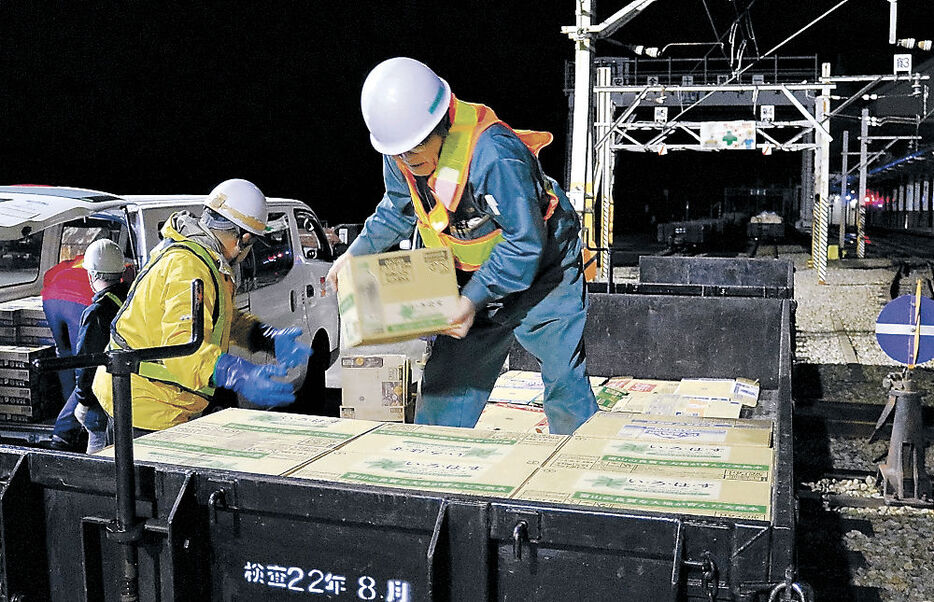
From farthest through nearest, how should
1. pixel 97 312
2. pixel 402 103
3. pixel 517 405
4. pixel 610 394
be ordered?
pixel 610 394 < pixel 517 405 < pixel 97 312 < pixel 402 103

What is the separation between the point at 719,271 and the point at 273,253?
6425 mm

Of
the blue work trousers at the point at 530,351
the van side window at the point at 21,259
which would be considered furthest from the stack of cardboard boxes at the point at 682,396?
the van side window at the point at 21,259

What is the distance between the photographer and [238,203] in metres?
4.68

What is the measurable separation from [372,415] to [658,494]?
14.4 ft

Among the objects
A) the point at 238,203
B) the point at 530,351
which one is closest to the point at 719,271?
the point at 530,351

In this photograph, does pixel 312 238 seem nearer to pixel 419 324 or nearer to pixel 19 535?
pixel 419 324

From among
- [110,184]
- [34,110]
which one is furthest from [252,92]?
[34,110]

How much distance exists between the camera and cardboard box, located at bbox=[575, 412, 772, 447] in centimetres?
348

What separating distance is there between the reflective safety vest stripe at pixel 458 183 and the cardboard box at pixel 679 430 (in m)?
1.14

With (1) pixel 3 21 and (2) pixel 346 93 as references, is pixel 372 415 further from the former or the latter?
(2) pixel 346 93

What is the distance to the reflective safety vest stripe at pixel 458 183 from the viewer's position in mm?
4320

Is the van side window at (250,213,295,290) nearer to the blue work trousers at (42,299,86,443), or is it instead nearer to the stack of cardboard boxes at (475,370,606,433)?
the blue work trousers at (42,299,86,443)

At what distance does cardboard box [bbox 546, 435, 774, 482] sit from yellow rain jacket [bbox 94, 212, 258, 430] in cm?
184

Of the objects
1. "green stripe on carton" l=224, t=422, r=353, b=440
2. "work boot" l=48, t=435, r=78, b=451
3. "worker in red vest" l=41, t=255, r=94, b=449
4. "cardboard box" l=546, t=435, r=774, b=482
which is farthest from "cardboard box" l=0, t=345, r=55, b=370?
"cardboard box" l=546, t=435, r=774, b=482
